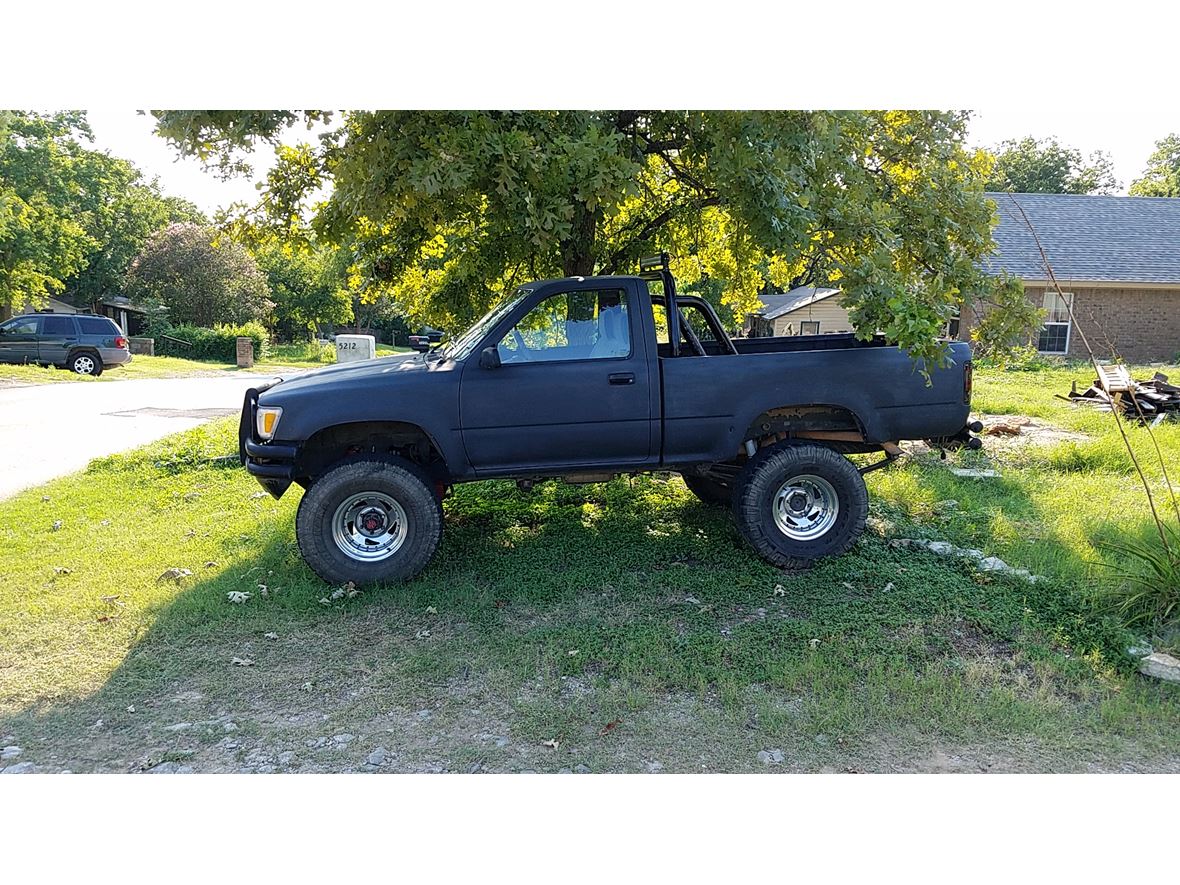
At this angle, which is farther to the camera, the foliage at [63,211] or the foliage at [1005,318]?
the foliage at [63,211]

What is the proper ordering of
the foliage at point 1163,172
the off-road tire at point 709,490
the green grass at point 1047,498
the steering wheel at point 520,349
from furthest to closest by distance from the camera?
the foliage at point 1163,172
the off-road tire at point 709,490
the green grass at point 1047,498
the steering wheel at point 520,349

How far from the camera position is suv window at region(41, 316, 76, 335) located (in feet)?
75.6

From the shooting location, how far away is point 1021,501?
737cm

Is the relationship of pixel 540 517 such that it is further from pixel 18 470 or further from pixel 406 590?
pixel 18 470

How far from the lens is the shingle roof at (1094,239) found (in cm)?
2348

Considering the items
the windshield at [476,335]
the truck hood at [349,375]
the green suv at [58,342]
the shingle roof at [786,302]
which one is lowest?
the truck hood at [349,375]

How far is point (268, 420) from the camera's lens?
539 centimetres

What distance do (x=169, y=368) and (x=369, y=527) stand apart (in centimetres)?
2656

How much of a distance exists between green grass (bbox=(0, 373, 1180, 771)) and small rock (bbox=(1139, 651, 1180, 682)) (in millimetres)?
86

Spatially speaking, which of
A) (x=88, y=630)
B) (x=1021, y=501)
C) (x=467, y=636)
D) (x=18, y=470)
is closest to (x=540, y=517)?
(x=467, y=636)

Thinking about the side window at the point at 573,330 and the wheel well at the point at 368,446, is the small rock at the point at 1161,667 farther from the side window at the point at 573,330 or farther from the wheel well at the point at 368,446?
the wheel well at the point at 368,446

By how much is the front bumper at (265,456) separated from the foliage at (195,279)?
1366 inches

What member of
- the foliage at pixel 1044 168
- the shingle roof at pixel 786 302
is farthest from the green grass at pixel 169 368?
the foliage at pixel 1044 168

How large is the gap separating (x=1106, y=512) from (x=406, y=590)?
5.76 meters
